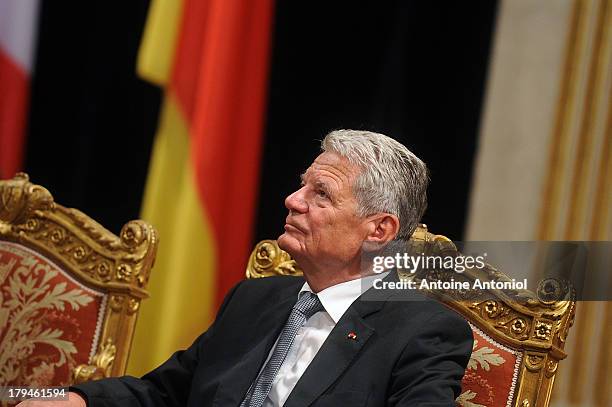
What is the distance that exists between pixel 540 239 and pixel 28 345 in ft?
5.85

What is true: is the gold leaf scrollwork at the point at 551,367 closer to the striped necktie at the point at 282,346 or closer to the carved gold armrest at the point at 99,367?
the striped necktie at the point at 282,346

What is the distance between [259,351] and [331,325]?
0.65 feet

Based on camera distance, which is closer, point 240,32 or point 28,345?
point 28,345

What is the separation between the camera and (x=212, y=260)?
3.51 meters

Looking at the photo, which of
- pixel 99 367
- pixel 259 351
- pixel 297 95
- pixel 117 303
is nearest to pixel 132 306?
pixel 117 303

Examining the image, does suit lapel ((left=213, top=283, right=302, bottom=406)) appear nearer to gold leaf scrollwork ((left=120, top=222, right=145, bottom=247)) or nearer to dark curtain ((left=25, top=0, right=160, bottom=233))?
gold leaf scrollwork ((left=120, top=222, right=145, bottom=247))

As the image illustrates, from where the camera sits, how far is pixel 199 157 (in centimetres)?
347

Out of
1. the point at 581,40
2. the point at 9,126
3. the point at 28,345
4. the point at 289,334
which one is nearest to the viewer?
the point at 289,334

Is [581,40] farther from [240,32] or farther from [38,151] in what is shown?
[38,151]

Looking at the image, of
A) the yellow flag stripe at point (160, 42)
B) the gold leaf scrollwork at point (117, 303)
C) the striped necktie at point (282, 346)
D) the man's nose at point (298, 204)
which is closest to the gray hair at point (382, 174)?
the man's nose at point (298, 204)

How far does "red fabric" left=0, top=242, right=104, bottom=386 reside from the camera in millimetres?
2650

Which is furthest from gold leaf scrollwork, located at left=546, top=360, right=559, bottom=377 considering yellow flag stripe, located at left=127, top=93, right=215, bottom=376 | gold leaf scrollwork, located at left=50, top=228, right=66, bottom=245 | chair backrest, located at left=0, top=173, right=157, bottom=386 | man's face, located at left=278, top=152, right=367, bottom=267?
yellow flag stripe, located at left=127, top=93, right=215, bottom=376

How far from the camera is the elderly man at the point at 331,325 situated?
2066 mm

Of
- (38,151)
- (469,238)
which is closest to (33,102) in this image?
(38,151)
